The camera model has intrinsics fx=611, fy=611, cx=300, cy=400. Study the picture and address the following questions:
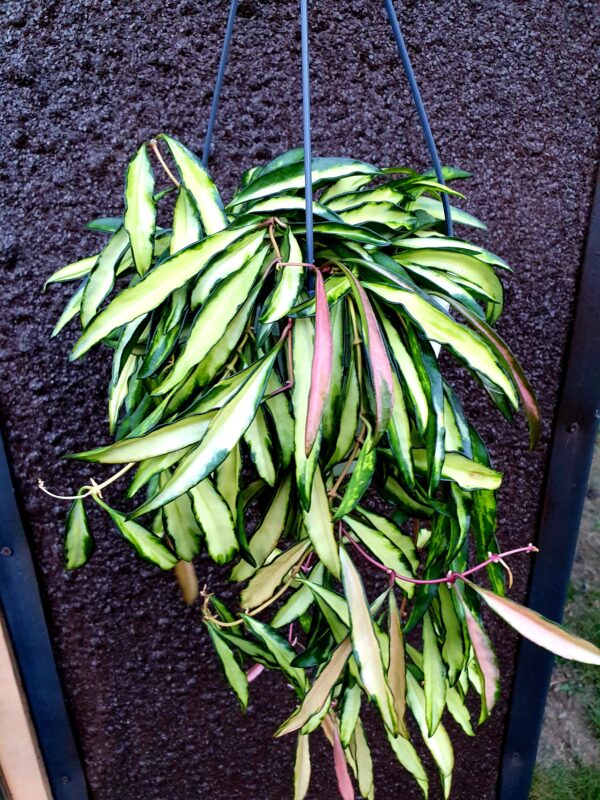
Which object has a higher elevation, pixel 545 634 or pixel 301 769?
pixel 545 634

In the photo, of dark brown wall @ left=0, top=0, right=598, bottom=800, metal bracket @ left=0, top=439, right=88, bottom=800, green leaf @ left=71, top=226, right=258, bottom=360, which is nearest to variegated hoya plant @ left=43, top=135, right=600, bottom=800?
green leaf @ left=71, top=226, right=258, bottom=360

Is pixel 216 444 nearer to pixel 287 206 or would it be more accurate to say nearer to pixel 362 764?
pixel 287 206

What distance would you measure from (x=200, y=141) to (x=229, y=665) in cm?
63

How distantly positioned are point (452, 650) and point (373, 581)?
0.40 meters

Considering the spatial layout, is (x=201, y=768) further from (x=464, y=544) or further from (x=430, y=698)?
(x=464, y=544)

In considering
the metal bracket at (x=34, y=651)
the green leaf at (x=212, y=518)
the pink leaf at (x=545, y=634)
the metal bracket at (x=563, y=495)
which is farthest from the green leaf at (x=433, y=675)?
the metal bracket at (x=34, y=651)

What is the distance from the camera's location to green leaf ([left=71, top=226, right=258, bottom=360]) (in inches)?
18.0

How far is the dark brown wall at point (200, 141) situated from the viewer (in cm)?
75

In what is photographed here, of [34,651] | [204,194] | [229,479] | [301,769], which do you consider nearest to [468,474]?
[229,479]

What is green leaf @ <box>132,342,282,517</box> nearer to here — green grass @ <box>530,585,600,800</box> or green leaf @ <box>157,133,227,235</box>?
green leaf @ <box>157,133,227,235</box>

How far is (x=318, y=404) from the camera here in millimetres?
394

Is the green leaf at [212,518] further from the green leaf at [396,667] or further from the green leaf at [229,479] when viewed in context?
the green leaf at [396,667]

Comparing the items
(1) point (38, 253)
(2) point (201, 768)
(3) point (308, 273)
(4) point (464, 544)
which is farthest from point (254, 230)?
(2) point (201, 768)

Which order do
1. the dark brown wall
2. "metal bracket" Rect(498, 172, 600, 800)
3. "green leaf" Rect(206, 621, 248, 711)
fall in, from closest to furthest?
"green leaf" Rect(206, 621, 248, 711)
the dark brown wall
"metal bracket" Rect(498, 172, 600, 800)
